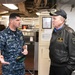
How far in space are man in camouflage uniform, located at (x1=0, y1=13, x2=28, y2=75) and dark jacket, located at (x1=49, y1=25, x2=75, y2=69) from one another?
47 centimetres

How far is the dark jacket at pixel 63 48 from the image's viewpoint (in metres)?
2.95

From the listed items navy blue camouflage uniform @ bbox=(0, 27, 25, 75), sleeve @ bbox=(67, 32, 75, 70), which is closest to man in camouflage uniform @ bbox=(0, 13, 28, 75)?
navy blue camouflage uniform @ bbox=(0, 27, 25, 75)

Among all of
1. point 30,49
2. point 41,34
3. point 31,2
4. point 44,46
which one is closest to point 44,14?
point 41,34

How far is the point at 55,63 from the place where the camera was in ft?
10.3

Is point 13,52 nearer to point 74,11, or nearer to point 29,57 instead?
point 74,11

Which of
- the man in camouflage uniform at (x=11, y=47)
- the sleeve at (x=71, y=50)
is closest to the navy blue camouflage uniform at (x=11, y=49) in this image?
the man in camouflage uniform at (x=11, y=47)

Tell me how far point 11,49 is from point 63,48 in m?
0.82

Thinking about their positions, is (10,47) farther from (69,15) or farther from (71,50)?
(69,15)

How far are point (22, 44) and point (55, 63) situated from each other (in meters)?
0.63

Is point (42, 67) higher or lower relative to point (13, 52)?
lower

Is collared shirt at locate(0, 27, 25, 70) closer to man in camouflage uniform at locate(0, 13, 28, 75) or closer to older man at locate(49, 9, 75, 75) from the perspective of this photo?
man in camouflage uniform at locate(0, 13, 28, 75)

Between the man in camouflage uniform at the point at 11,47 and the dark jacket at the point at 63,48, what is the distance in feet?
1.55

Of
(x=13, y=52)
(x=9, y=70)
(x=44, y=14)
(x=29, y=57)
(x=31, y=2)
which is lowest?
(x=29, y=57)

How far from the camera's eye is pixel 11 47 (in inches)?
122
